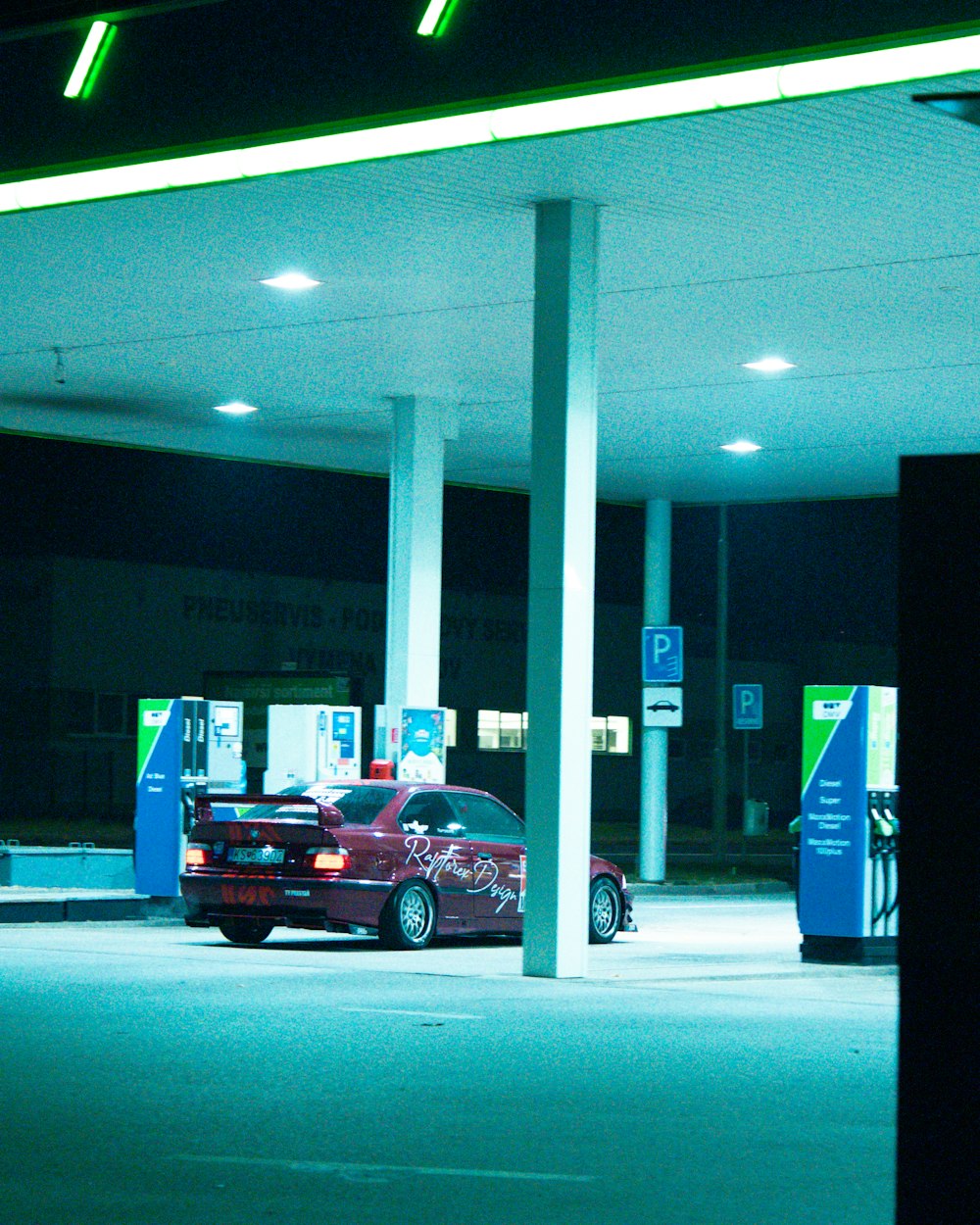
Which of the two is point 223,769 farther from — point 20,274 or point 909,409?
point 909,409

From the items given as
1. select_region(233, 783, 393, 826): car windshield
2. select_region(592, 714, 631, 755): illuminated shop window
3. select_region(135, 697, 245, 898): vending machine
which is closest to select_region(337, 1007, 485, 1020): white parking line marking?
select_region(233, 783, 393, 826): car windshield

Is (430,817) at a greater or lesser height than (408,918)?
greater

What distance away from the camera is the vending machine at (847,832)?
57.3 ft

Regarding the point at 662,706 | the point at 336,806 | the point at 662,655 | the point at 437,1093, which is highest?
the point at 662,655

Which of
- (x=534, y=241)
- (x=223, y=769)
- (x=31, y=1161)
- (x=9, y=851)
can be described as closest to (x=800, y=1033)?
(x=31, y=1161)

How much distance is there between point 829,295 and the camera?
1834cm

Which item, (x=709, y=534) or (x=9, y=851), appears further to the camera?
(x=709, y=534)

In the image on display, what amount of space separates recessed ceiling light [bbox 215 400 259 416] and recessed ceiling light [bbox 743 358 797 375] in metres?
6.02

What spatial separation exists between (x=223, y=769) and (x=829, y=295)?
801 centimetres

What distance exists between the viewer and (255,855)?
57.2 feet

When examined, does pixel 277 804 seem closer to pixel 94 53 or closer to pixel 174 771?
pixel 174 771

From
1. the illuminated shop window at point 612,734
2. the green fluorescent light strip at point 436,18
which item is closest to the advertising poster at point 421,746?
the green fluorescent light strip at point 436,18

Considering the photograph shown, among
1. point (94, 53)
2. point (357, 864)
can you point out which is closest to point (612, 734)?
point (357, 864)

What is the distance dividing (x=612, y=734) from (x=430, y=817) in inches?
1725
